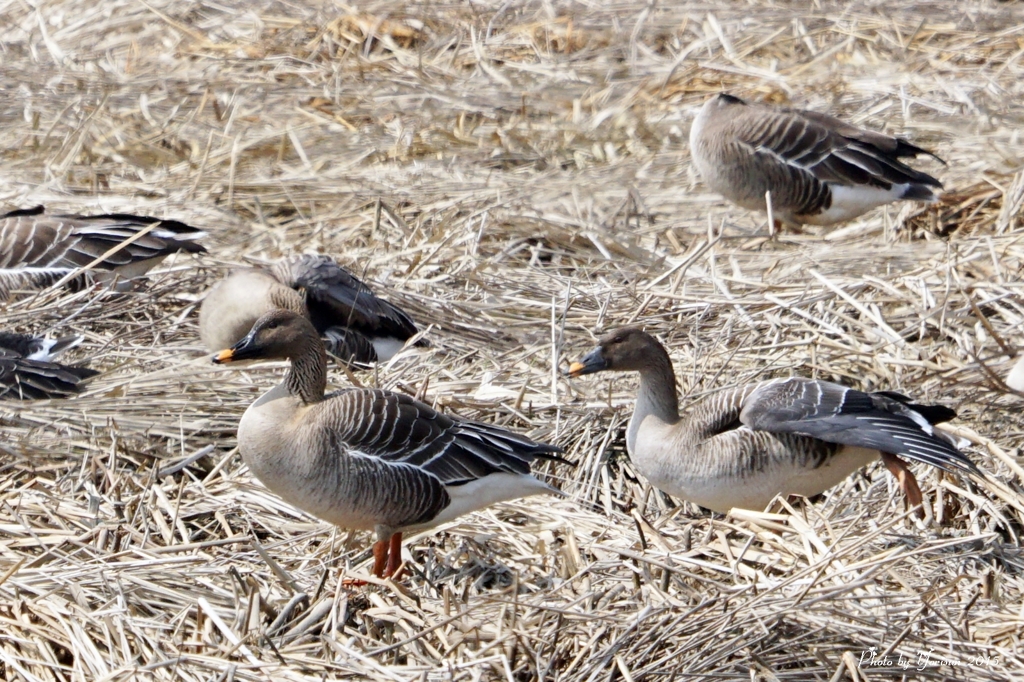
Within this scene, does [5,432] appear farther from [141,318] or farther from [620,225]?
[620,225]

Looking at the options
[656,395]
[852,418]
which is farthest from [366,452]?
[852,418]

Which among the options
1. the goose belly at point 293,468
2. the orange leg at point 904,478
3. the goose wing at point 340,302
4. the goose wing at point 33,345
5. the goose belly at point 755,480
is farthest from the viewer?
the goose wing at point 340,302

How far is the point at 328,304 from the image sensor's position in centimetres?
770

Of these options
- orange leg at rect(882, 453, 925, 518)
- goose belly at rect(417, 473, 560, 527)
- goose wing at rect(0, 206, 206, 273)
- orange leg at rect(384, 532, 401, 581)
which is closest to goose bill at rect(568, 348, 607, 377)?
goose belly at rect(417, 473, 560, 527)

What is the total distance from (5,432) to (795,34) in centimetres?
877

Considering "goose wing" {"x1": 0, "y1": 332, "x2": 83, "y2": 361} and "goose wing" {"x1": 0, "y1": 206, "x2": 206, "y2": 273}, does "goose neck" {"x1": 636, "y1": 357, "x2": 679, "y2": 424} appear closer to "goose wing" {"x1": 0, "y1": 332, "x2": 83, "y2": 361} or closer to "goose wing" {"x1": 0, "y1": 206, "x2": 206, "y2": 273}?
"goose wing" {"x1": 0, "y1": 332, "x2": 83, "y2": 361}

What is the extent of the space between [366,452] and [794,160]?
18.2 ft

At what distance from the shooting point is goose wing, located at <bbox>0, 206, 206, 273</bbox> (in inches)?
327

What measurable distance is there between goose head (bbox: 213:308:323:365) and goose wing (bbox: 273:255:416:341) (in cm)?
202

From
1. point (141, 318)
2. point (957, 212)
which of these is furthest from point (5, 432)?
point (957, 212)

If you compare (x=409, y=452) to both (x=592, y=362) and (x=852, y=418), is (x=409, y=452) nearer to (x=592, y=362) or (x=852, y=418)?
(x=592, y=362)

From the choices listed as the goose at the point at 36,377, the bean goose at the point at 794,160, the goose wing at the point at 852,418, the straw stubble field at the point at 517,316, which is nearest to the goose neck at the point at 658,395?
→ the goose wing at the point at 852,418

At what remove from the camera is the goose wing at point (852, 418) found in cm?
543

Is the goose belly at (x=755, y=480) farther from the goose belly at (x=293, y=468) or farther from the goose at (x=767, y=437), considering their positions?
the goose belly at (x=293, y=468)
